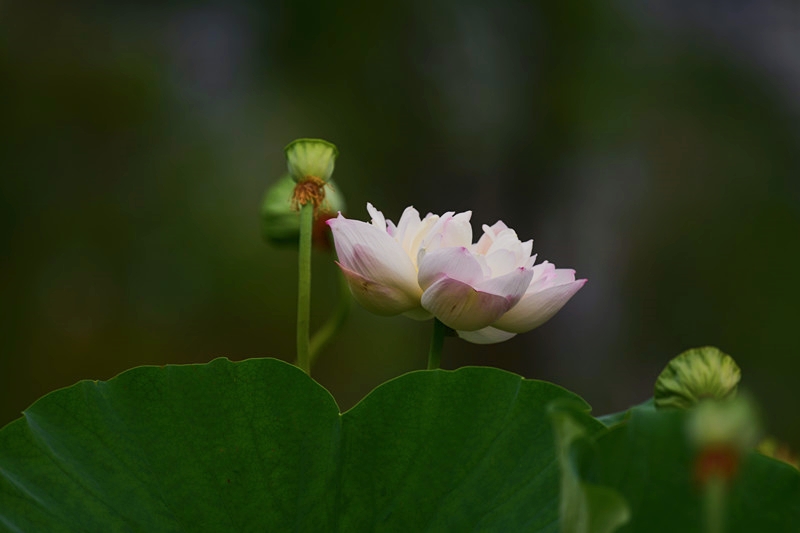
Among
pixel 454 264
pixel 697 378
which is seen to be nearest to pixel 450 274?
pixel 454 264

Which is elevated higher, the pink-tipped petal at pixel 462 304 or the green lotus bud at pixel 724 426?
the green lotus bud at pixel 724 426

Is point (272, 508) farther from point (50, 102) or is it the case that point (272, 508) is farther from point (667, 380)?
point (50, 102)

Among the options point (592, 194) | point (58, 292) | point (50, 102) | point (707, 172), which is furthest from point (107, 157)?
point (707, 172)

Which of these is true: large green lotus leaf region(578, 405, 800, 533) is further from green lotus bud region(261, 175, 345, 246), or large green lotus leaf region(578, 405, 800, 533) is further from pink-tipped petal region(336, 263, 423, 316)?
green lotus bud region(261, 175, 345, 246)

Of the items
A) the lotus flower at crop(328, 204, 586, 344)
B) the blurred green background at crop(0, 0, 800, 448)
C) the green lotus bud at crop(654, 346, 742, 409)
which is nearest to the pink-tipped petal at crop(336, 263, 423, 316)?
the lotus flower at crop(328, 204, 586, 344)

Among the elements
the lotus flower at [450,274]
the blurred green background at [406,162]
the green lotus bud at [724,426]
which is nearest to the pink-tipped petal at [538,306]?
the lotus flower at [450,274]

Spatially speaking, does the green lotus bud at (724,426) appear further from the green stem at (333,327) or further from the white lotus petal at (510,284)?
the green stem at (333,327)
